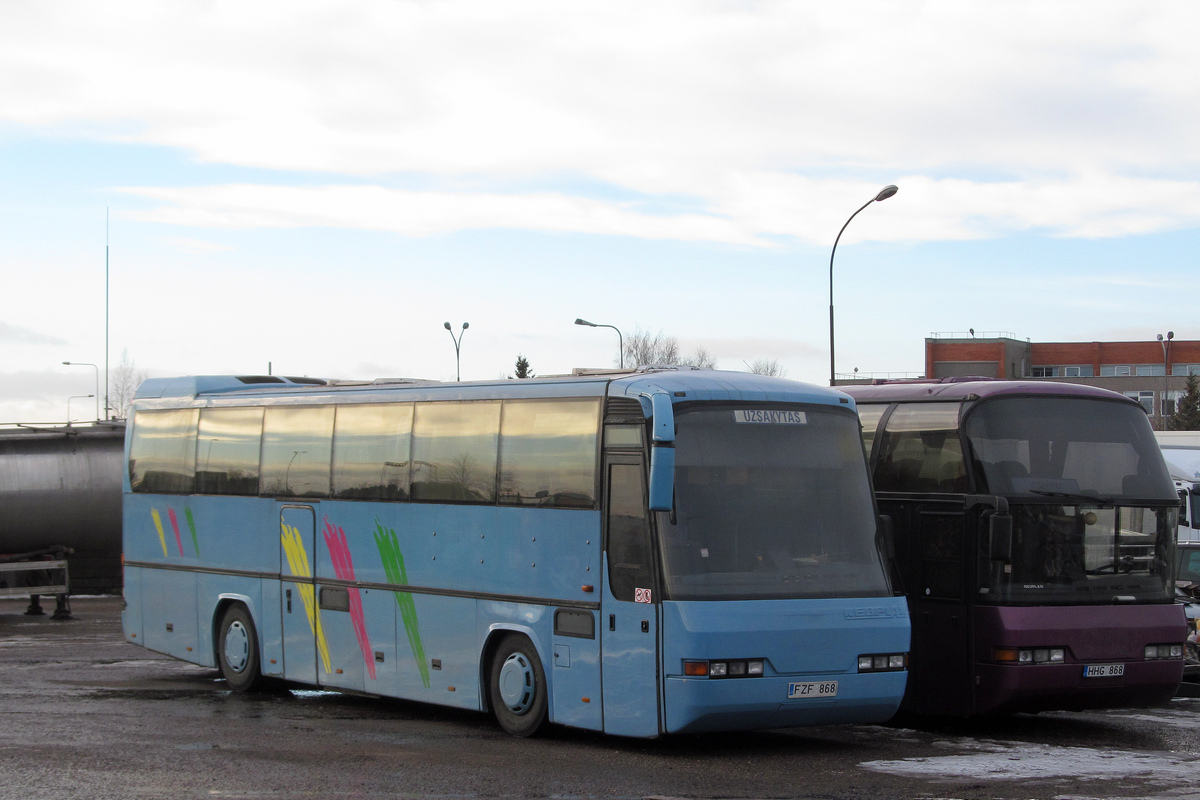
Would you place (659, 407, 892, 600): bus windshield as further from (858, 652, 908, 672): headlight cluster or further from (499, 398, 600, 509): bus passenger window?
(499, 398, 600, 509): bus passenger window

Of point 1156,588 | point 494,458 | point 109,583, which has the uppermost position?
point 494,458

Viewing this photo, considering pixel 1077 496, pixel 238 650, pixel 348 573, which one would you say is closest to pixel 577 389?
pixel 348 573

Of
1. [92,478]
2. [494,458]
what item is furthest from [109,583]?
[494,458]

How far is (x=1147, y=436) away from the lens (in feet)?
42.1

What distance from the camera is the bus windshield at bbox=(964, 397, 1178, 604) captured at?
11.9 meters

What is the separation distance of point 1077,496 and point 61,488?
21.0 m

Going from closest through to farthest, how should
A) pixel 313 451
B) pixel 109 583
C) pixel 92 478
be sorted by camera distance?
1. pixel 313 451
2. pixel 92 478
3. pixel 109 583

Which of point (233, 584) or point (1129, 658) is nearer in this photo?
point (1129, 658)

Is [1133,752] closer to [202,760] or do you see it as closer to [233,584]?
[202,760]

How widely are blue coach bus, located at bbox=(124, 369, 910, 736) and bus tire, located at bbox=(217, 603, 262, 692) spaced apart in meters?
0.48

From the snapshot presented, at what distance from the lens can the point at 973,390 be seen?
40.9 ft

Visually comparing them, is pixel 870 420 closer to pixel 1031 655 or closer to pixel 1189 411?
pixel 1031 655

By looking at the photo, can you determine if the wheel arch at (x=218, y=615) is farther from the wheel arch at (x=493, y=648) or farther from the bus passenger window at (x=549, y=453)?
the bus passenger window at (x=549, y=453)

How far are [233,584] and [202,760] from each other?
4.98 metres
